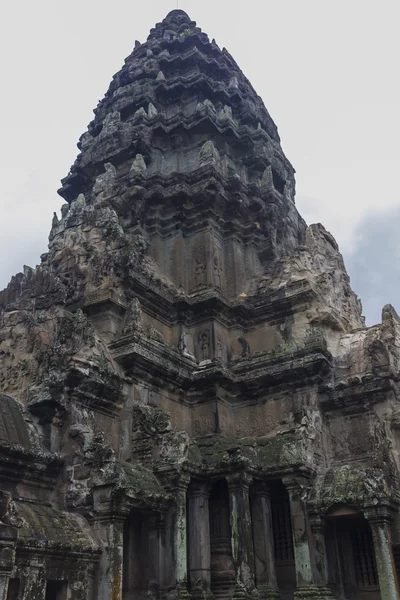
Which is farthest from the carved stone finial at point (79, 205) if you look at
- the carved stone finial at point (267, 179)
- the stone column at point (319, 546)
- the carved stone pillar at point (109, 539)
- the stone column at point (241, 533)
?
the stone column at point (319, 546)

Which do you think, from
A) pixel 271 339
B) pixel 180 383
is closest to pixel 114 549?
pixel 180 383

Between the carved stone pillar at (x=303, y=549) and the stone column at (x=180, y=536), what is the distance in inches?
87.6

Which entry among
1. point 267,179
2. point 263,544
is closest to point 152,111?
point 267,179

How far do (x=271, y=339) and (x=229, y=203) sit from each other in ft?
16.1

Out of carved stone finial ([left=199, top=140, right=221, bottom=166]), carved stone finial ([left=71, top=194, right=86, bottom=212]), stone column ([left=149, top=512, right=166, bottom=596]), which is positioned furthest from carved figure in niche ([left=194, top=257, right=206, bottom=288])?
stone column ([left=149, top=512, right=166, bottom=596])

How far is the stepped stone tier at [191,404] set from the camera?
34.4 ft

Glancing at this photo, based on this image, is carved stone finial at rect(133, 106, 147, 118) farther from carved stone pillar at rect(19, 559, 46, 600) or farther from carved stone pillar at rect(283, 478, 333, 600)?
carved stone pillar at rect(19, 559, 46, 600)

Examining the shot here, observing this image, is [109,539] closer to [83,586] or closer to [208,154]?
[83,586]

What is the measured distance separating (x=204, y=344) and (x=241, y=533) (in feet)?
17.1

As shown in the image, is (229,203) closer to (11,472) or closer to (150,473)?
(150,473)

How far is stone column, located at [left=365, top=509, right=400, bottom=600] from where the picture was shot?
34.7 ft

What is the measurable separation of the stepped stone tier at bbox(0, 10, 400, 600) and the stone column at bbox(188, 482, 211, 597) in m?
0.03

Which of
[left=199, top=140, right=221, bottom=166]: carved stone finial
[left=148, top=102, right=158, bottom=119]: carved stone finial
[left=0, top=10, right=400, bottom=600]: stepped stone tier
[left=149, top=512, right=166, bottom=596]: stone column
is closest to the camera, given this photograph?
[left=0, top=10, right=400, bottom=600]: stepped stone tier

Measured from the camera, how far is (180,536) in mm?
11336
